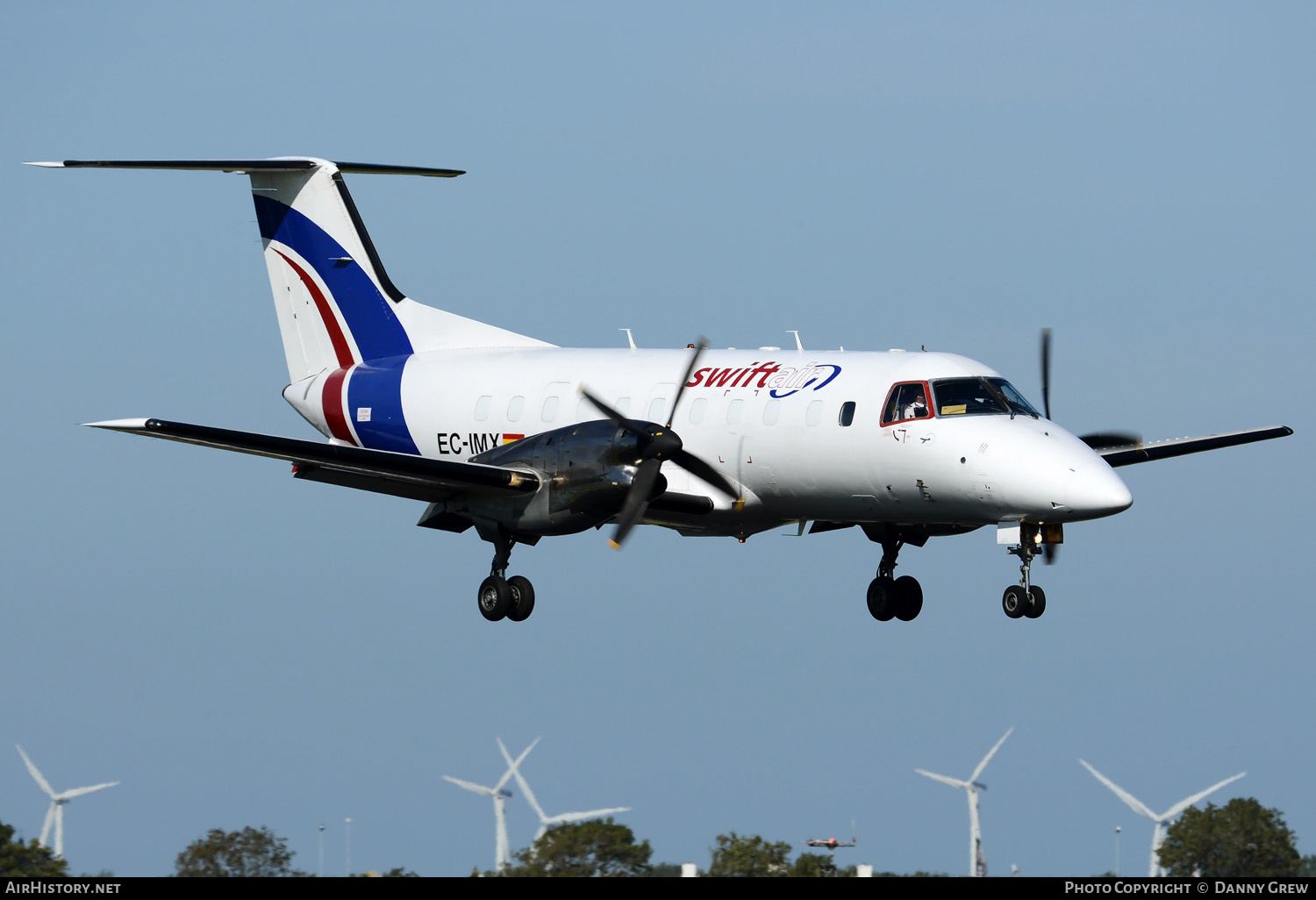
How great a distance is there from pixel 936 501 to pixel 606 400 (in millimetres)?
5469

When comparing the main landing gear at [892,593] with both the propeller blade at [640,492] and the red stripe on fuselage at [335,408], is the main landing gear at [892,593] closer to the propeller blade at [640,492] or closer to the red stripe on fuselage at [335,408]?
the propeller blade at [640,492]

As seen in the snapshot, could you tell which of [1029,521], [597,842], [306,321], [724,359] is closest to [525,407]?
[724,359]

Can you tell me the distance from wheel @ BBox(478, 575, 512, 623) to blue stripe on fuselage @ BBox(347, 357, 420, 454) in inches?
139

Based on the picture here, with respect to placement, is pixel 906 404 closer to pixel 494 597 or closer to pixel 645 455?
pixel 645 455

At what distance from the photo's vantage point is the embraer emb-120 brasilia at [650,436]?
2242 centimetres

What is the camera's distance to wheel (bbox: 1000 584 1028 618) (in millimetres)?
22500

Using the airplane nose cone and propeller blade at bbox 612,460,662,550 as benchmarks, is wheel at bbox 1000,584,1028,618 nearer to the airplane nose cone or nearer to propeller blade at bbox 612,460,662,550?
the airplane nose cone

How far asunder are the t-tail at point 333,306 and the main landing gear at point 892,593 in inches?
263

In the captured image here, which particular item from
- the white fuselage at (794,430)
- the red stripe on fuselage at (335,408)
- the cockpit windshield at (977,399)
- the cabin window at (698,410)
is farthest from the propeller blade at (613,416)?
the red stripe on fuselage at (335,408)

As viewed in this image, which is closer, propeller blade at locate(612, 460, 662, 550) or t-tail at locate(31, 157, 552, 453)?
propeller blade at locate(612, 460, 662, 550)

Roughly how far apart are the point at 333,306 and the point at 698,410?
26.4ft

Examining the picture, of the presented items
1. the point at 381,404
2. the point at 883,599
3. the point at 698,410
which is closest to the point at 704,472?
the point at 698,410

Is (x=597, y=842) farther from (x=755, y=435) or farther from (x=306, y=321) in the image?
(x=755, y=435)

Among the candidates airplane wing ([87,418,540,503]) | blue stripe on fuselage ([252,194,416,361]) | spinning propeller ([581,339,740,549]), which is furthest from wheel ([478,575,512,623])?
blue stripe on fuselage ([252,194,416,361])
